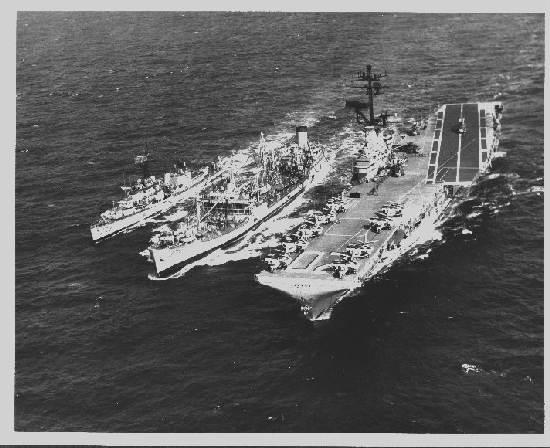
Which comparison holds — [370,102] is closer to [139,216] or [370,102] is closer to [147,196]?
[147,196]

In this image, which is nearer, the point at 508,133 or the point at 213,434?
the point at 213,434

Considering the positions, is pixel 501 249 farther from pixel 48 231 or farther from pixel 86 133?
pixel 86 133

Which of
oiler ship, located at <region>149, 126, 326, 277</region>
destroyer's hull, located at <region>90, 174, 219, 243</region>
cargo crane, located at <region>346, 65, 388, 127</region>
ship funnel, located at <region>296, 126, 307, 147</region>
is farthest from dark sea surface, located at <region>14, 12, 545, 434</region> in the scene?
cargo crane, located at <region>346, 65, 388, 127</region>

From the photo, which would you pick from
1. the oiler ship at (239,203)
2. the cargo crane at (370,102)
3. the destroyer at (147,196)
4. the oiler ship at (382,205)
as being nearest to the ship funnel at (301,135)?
the oiler ship at (239,203)

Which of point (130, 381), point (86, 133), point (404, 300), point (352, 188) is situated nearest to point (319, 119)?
point (352, 188)

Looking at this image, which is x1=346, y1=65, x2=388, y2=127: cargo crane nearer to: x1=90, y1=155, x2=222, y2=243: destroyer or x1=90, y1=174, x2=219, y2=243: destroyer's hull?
x1=90, y1=155, x2=222, y2=243: destroyer

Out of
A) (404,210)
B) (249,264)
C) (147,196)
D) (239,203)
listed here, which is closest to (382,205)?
(404,210)

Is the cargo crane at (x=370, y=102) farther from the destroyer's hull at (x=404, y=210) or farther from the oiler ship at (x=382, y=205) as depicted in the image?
the destroyer's hull at (x=404, y=210)
